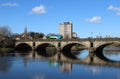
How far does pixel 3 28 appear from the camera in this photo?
11844 cm

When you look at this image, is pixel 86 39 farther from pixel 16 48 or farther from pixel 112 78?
pixel 112 78

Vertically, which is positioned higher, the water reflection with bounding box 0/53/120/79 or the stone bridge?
the stone bridge

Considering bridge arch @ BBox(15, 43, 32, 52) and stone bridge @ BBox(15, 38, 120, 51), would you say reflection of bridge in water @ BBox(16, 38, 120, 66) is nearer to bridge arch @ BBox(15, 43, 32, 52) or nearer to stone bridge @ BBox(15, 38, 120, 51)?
stone bridge @ BBox(15, 38, 120, 51)

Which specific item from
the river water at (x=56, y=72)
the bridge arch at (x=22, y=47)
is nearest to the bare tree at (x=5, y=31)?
the bridge arch at (x=22, y=47)

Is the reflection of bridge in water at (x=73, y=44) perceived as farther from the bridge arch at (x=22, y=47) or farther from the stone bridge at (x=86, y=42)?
the bridge arch at (x=22, y=47)

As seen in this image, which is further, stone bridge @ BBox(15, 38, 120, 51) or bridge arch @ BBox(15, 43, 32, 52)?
bridge arch @ BBox(15, 43, 32, 52)

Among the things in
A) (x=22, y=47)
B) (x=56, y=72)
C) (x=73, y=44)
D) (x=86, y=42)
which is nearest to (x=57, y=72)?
(x=56, y=72)

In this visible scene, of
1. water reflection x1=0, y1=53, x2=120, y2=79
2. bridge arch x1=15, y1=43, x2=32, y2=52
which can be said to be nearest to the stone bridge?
bridge arch x1=15, y1=43, x2=32, y2=52

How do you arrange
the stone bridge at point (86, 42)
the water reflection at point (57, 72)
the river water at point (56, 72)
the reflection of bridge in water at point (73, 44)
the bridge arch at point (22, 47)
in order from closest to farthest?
1. the water reflection at point (57, 72)
2. the river water at point (56, 72)
3. the reflection of bridge in water at point (73, 44)
4. the stone bridge at point (86, 42)
5. the bridge arch at point (22, 47)

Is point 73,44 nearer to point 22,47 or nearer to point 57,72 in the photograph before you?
point 22,47

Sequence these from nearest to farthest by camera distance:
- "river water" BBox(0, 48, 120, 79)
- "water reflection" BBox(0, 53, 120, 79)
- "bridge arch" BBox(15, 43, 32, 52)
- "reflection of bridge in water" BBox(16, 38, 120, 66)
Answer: "water reflection" BBox(0, 53, 120, 79) → "river water" BBox(0, 48, 120, 79) → "reflection of bridge in water" BBox(16, 38, 120, 66) → "bridge arch" BBox(15, 43, 32, 52)

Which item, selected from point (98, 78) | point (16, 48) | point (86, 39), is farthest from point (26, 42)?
point (98, 78)

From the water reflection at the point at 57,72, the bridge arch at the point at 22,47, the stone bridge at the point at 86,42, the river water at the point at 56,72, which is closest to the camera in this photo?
the water reflection at the point at 57,72

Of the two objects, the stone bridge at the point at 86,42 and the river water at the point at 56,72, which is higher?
the stone bridge at the point at 86,42
